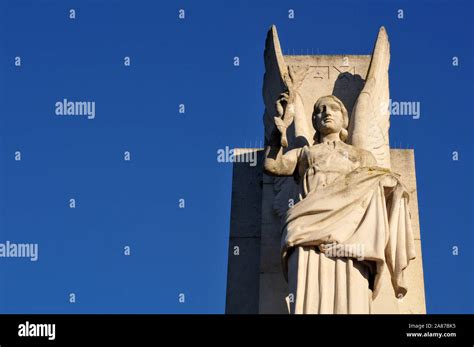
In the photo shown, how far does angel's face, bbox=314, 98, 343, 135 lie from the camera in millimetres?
15375

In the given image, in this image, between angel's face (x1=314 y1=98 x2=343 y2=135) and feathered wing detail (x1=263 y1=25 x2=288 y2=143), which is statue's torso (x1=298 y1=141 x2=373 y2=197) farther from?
feathered wing detail (x1=263 y1=25 x2=288 y2=143)

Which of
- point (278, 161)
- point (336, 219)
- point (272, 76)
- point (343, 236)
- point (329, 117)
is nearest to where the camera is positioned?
point (343, 236)

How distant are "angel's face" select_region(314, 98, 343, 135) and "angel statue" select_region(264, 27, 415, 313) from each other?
1 cm

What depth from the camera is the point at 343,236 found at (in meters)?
14.1

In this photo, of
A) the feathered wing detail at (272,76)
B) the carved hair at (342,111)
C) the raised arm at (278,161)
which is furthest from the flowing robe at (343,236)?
the feathered wing detail at (272,76)

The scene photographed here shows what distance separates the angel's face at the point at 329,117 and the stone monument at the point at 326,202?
1 cm

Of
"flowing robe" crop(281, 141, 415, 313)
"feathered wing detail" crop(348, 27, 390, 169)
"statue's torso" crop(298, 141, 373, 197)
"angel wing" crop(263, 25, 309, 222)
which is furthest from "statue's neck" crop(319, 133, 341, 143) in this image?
"angel wing" crop(263, 25, 309, 222)

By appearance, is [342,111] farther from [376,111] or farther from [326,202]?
[326,202]

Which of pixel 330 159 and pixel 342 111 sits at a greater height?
pixel 342 111

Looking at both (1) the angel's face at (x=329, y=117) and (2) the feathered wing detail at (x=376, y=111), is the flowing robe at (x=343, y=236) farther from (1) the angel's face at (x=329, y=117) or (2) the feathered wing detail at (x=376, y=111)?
(2) the feathered wing detail at (x=376, y=111)

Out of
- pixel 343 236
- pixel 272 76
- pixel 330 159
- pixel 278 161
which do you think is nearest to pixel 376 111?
pixel 272 76

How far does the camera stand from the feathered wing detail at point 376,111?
16.2 meters

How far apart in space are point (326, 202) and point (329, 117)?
157 cm

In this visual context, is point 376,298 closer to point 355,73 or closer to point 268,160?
point 268,160
